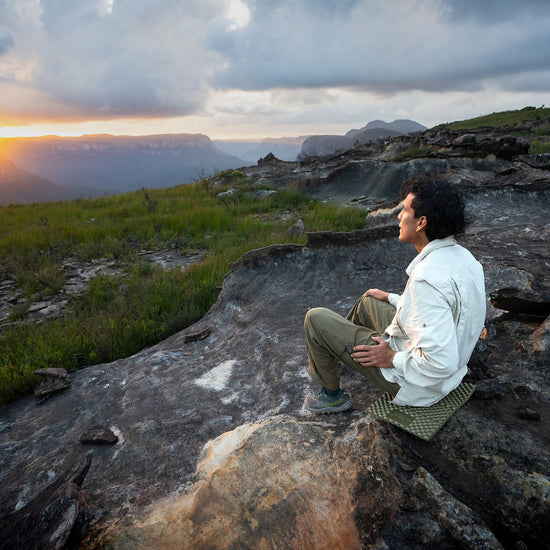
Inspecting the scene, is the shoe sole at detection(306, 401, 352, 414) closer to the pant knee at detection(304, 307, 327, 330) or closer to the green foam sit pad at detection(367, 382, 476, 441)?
the green foam sit pad at detection(367, 382, 476, 441)

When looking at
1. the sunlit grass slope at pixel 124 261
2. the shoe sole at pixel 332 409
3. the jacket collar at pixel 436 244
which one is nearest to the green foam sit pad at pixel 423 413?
the shoe sole at pixel 332 409

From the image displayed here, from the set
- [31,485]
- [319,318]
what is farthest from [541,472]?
[31,485]

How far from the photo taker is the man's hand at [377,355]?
1798 millimetres

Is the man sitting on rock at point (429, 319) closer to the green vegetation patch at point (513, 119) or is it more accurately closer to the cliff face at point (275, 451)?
the cliff face at point (275, 451)

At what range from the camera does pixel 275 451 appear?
1.73 meters

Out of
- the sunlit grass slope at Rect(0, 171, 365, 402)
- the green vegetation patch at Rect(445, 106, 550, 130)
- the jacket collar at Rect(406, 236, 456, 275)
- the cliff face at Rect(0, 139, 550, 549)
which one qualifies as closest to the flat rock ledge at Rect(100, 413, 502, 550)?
the cliff face at Rect(0, 139, 550, 549)

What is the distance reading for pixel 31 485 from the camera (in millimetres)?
2070

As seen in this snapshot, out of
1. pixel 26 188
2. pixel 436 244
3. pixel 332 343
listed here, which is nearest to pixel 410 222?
pixel 436 244

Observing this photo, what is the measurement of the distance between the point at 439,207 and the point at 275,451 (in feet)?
4.96

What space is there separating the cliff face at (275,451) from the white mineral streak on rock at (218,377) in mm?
17

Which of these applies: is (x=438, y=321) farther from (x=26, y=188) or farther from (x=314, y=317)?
(x=26, y=188)

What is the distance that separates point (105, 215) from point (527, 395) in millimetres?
10432

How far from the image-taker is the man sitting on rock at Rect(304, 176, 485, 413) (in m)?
1.57

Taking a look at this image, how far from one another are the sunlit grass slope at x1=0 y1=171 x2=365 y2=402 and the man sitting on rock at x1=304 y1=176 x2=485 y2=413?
8.95ft
